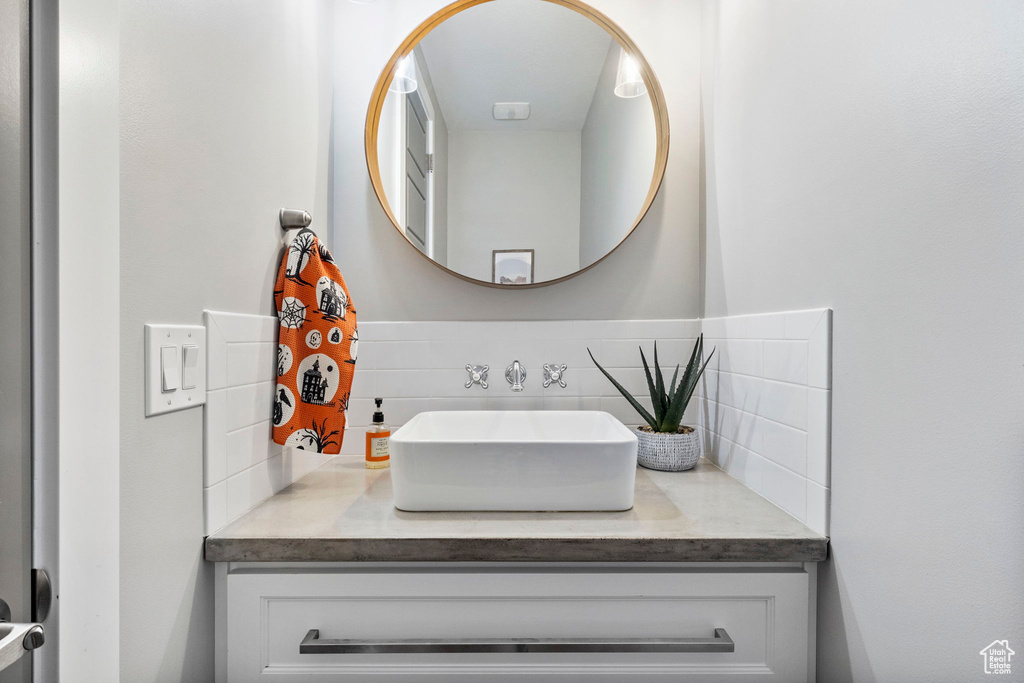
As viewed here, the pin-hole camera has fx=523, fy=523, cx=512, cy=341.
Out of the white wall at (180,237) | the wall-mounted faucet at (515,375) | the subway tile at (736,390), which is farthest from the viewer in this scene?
the wall-mounted faucet at (515,375)

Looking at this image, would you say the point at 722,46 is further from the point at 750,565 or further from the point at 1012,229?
the point at 750,565

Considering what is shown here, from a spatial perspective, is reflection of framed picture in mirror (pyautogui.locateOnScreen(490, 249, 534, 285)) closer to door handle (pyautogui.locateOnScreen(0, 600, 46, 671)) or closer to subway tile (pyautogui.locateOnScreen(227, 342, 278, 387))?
subway tile (pyautogui.locateOnScreen(227, 342, 278, 387))

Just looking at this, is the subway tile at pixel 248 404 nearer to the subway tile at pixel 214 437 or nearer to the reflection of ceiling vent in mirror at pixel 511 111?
the subway tile at pixel 214 437

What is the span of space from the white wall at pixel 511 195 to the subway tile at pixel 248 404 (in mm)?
568

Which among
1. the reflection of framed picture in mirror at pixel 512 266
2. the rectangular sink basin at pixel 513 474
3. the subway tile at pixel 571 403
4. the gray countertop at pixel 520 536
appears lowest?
the gray countertop at pixel 520 536

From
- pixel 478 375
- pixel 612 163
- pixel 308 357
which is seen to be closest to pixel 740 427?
pixel 478 375

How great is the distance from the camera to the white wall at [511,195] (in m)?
1.37

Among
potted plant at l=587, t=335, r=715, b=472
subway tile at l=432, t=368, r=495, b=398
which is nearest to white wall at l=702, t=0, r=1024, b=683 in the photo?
potted plant at l=587, t=335, r=715, b=472

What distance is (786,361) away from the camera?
92 centimetres

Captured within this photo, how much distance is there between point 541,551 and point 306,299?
650mm

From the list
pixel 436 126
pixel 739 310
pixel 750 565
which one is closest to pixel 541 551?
pixel 750 565

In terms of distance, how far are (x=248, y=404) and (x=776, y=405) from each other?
96 cm

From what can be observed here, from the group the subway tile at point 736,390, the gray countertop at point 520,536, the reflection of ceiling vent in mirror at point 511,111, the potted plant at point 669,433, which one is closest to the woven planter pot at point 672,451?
the potted plant at point 669,433

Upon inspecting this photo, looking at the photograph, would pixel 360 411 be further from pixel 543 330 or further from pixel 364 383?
pixel 543 330
